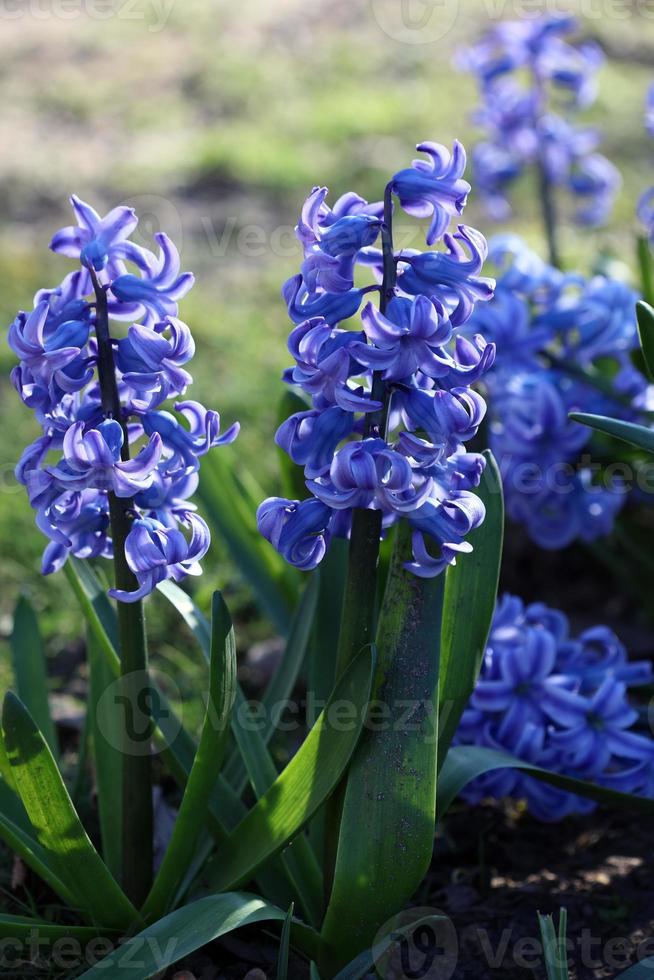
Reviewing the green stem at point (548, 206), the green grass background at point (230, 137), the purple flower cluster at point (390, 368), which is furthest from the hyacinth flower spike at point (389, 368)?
the green stem at point (548, 206)

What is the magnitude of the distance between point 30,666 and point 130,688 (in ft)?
1.41

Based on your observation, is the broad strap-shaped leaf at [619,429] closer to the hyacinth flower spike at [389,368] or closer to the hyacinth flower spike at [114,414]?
the hyacinth flower spike at [389,368]

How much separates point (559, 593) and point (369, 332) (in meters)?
1.81

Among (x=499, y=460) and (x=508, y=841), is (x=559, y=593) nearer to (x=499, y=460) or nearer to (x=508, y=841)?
(x=499, y=460)

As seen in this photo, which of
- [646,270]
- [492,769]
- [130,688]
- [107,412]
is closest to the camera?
[107,412]

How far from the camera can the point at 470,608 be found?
1.74m

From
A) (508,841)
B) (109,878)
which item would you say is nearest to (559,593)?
(508,841)

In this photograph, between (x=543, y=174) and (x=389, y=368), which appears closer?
(x=389, y=368)

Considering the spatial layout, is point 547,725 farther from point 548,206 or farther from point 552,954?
point 548,206

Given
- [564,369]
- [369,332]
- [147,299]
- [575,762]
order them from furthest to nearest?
1. [564,369]
2. [575,762]
3. [147,299]
4. [369,332]

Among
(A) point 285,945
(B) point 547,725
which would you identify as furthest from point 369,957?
(B) point 547,725

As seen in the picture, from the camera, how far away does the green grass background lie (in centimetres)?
413

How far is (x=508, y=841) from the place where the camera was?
2176mm

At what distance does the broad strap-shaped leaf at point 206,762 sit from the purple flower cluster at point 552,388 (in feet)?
3.36
